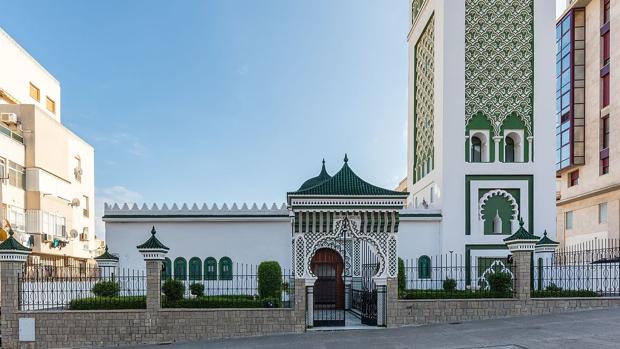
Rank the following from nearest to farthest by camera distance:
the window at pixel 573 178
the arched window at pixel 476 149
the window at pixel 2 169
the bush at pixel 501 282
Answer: the bush at pixel 501 282, the arched window at pixel 476 149, the window at pixel 2 169, the window at pixel 573 178

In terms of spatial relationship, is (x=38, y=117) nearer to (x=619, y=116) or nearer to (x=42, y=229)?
(x=42, y=229)

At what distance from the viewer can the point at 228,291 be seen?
57.2 ft

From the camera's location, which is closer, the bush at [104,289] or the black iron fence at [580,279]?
the bush at [104,289]

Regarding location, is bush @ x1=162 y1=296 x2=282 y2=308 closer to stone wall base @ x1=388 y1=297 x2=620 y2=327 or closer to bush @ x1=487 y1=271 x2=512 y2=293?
stone wall base @ x1=388 y1=297 x2=620 y2=327

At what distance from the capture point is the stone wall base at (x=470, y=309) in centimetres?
1257

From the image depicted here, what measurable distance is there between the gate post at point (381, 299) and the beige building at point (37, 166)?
19.6 meters

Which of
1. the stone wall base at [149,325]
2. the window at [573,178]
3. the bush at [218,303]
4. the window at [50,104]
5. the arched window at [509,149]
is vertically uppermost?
the window at [50,104]

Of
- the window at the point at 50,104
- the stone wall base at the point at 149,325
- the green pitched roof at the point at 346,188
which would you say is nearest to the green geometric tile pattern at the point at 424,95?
the green pitched roof at the point at 346,188

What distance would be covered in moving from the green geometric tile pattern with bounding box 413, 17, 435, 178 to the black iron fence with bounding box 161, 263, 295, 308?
8.66 metres

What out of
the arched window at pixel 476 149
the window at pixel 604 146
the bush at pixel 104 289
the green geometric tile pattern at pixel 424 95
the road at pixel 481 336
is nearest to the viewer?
the road at pixel 481 336


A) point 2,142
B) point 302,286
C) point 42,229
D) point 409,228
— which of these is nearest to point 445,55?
point 409,228

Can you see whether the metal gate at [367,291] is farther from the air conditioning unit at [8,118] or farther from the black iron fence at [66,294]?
the air conditioning unit at [8,118]

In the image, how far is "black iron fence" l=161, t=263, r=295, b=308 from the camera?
40.1 feet

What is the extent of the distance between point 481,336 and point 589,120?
2338cm
